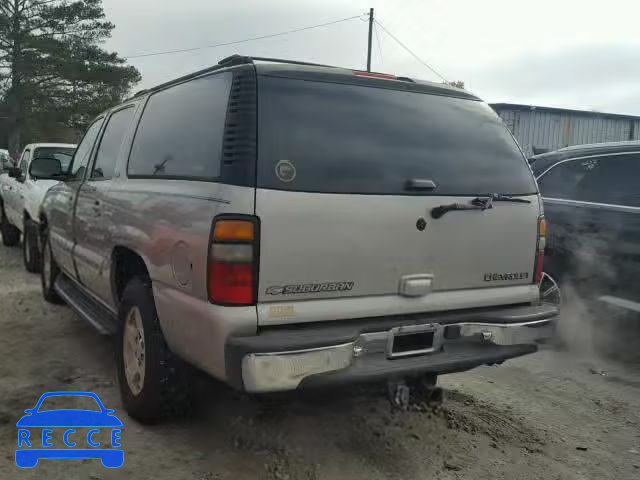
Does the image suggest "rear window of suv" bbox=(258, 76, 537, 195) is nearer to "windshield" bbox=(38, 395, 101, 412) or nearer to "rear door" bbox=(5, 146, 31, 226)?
"windshield" bbox=(38, 395, 101, 412)

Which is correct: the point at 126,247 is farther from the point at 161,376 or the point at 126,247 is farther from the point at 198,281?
the point at 198,281

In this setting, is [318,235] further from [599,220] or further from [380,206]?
[599,220]

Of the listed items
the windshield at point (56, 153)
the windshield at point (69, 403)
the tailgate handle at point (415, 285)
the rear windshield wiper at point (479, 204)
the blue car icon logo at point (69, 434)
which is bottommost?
the blue car icon logo at point (69, 434)

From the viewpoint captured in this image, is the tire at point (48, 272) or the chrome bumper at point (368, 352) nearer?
the chrome bumper at point (368, 352)

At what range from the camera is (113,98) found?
42.2 m

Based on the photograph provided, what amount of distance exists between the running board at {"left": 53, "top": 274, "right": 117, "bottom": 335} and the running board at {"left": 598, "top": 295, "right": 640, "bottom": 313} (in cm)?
383

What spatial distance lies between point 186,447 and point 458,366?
1.50 metres

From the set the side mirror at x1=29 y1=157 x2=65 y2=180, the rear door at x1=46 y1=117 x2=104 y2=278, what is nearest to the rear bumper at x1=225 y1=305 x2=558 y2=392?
the rear door at x1=46 y1=117 x2=104 y2=278

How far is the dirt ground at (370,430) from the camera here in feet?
10.0

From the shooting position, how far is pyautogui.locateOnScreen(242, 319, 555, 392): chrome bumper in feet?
8.32

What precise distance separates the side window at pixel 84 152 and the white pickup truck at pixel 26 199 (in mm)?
1214

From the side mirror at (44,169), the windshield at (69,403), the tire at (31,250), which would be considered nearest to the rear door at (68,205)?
the side mirror at (44,169)

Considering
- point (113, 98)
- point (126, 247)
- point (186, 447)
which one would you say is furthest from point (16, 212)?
point (113, 98)

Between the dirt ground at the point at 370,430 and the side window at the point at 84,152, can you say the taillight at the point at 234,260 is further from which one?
the side window at the point at 84,152
